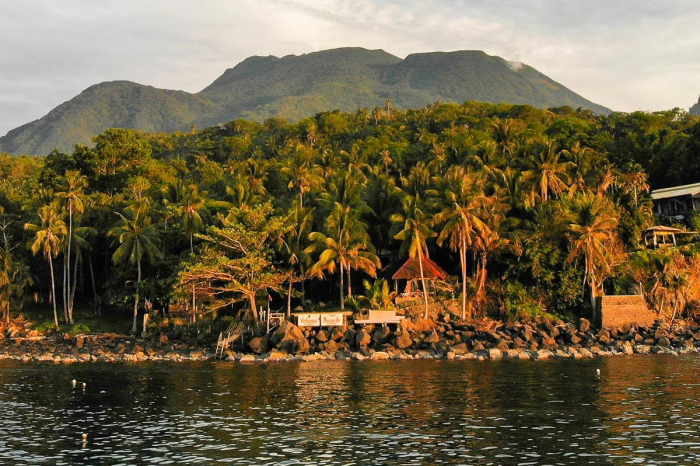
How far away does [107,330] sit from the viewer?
62.9m

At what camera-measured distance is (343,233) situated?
56.7 metres

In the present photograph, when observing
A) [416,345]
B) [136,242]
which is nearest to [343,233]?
[416,345]

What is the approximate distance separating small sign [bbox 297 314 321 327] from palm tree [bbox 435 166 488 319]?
35.6ft

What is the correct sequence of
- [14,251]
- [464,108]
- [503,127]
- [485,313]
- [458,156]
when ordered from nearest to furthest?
1. [485,313]
2. [14,251]
3. [458,156]
4. [503,127]
5. [464,108]

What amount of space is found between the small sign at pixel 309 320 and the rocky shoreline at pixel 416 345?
1.83 ft

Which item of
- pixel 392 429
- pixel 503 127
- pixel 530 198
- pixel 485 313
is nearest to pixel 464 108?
pixel 503 127

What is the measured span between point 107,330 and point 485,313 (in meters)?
30.8

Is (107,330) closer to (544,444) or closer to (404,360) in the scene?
(404,360)

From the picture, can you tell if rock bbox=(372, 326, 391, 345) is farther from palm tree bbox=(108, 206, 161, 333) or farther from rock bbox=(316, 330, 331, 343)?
palm tree bbox=(108, 206, 161, 333)

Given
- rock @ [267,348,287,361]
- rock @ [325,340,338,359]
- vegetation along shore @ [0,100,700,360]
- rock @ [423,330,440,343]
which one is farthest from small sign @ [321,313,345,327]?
rock @ [423,330,440,343]

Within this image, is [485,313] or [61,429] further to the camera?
[485,313]

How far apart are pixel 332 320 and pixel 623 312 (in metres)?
21.8

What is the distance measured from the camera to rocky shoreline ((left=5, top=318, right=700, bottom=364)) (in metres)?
49.9

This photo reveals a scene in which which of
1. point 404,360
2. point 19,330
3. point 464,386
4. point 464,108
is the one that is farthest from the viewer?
point 464,108
